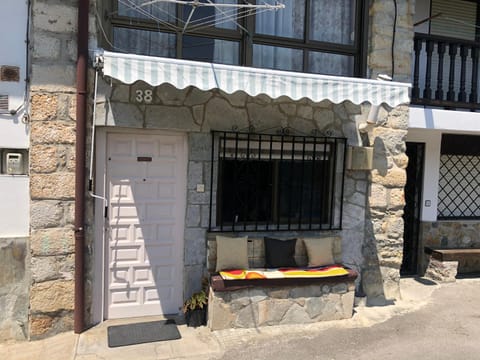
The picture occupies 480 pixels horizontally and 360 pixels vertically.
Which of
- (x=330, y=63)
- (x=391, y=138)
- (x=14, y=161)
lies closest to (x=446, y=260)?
(x=391, y=138)

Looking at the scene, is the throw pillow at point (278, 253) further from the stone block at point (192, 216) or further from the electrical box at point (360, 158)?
the electrical box at point (360, 158)

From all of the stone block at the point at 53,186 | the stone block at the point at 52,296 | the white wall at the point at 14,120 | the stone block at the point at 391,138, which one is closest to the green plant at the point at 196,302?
the stone block at the point at 52,296

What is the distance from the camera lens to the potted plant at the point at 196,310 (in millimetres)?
6004

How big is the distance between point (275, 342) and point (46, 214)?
3.59 meters

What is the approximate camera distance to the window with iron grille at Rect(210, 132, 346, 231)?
256 inches

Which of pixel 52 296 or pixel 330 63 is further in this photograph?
pixel 330 63

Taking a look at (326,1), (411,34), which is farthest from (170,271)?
(411,34)

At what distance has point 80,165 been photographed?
5.57m

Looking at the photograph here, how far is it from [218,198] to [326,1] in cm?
392

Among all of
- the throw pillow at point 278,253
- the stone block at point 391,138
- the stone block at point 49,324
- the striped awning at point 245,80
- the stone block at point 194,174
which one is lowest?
the stone block at point 49,324

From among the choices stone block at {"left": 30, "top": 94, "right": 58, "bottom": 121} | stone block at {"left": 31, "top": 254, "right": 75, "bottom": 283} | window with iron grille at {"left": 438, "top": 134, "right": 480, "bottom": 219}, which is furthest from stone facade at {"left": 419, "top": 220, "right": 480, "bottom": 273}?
stone block at {"left": 30, "top": 94, "right": 58, "bottom": 121}

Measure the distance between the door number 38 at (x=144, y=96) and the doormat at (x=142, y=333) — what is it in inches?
129

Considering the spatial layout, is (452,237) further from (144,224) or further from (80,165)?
(80,165)

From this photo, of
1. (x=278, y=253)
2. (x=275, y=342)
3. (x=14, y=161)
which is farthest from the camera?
(x=278, y=253)
